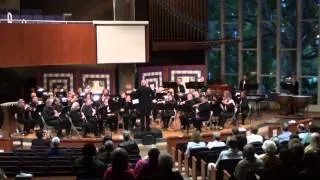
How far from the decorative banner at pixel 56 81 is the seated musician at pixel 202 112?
238 inches

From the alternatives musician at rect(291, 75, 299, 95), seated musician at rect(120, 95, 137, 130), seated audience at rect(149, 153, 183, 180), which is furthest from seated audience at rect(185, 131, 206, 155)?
musician at rect(291, 75, 299, 95)

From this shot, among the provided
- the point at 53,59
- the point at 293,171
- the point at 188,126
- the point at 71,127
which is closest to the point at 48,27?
the point at 53,59

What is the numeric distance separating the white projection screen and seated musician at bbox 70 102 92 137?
3.46 metres

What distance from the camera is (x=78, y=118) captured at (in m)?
14.8

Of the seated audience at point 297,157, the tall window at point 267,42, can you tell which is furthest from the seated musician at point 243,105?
the seated audience at point 297,157

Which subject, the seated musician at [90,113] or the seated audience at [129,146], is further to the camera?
the seated musician at [90,113]

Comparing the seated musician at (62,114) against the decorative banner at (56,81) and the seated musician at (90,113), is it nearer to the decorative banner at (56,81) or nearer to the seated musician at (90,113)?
the seated musician at (90,113)

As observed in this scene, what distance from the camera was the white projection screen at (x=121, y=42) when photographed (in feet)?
58.6

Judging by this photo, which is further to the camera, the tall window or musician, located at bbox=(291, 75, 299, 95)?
the tall window

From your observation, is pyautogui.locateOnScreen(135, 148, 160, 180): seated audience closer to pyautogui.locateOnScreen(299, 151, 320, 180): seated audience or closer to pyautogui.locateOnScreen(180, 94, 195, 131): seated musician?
pyautogui.locateOnScreen(299, 151, 320, 180): seated audience

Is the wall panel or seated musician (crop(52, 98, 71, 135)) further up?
the wall panel

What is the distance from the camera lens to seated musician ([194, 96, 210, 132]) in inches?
605

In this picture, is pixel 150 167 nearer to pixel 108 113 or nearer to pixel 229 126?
pixel 108 113

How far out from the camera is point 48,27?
1750cm
